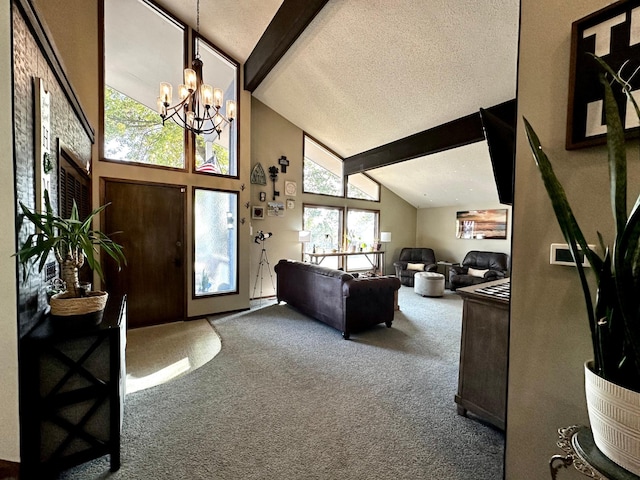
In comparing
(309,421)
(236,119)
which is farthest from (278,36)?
(309,421)

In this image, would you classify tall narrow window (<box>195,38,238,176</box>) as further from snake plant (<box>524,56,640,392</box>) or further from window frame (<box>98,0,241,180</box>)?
snake plant (<box>524,56,640,392</box>)

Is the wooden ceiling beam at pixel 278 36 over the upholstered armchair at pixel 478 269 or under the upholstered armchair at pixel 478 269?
over

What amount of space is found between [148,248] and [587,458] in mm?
4327

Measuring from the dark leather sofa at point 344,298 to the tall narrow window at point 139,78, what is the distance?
8.10ft

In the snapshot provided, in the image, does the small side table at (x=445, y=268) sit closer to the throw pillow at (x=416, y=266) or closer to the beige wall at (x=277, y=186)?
the throw pillow at (x=416, y=266)

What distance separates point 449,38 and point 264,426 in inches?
151

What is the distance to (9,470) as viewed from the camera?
1.21 metres

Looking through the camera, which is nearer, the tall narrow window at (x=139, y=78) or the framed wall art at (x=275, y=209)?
the tall narrow window at (x=139, y=78)

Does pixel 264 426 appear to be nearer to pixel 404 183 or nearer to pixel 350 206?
pixel 350 206

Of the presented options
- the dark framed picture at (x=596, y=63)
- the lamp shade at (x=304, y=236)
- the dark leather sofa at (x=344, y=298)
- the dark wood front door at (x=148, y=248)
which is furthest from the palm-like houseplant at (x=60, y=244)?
the lamp shade at (x=304, y=236)

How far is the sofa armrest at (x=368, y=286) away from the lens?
11.2 feet

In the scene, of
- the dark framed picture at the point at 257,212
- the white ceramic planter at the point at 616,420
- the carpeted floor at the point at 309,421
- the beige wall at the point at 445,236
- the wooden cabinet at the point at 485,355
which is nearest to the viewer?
the white ceramic planter at the point at 616,420

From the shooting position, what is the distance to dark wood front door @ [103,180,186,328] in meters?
3.63

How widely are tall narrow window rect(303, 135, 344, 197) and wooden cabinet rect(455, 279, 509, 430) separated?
4.47 metres
